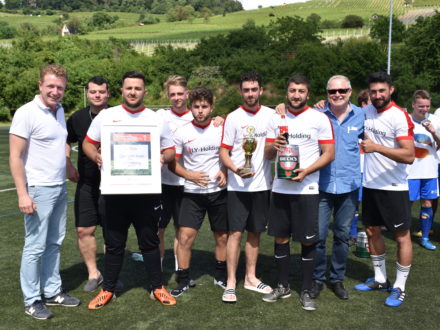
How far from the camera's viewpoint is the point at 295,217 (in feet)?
15.4

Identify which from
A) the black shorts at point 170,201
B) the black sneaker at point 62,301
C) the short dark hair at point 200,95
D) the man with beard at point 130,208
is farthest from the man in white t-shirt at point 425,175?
the black sneaker at point 62,301

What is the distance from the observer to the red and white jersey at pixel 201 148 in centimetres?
495

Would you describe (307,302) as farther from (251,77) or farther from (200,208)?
(251,77)

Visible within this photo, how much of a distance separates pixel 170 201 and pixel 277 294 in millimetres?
1604

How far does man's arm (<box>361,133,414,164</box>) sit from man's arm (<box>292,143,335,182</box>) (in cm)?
31

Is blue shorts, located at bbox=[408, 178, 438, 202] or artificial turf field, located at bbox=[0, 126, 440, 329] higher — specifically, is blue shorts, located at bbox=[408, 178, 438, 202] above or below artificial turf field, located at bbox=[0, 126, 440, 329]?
above

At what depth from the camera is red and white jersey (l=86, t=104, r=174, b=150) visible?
4.42 m

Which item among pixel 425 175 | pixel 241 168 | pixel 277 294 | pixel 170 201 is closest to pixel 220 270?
pixel 277 294

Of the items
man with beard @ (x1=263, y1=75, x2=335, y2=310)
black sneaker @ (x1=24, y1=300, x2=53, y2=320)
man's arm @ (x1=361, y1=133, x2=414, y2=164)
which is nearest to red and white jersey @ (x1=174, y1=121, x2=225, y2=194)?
man with beard @ (x1=263, y1=75, x2=335, y2=310)

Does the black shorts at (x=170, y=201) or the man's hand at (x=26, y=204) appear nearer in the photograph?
the man's hand at (x=26, y=204)

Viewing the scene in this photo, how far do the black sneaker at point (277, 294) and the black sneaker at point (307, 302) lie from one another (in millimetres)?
216

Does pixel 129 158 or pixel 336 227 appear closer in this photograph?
pixel 129 158

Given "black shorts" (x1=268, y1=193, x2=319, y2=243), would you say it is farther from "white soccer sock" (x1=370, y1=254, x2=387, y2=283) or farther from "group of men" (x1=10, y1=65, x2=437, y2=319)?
"white soccer sock" (x1=370, y1=254, x2=387, y2=283)

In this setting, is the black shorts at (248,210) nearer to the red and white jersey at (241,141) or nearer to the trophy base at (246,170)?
the red and white jersey at (241,141)
